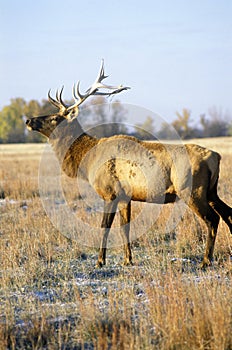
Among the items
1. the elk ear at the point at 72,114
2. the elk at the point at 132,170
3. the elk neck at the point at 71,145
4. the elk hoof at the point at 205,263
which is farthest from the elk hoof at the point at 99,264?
the elk ear at the point at 72,114

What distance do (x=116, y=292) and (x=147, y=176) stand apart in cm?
230

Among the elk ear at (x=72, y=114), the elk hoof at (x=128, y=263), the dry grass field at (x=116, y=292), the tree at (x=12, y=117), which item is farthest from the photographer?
the tree at (x=12, y=117)

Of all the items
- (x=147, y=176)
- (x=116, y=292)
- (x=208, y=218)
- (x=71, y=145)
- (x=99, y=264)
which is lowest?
(x=99, y=264)

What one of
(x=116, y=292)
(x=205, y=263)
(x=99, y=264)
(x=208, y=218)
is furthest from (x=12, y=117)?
(x=116, y=292)

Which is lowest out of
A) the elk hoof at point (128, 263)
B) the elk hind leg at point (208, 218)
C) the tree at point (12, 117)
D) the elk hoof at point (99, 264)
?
the tree at point (12, 117)

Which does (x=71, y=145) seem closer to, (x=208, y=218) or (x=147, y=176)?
(x=147, y=176)

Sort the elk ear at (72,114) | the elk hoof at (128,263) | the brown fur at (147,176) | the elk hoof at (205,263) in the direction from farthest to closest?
1. the elk ear at (72,114)
2. the elk hoof at (128,263)
3. the brown fur at (147,176)
4. the elk hoof at (205,263)

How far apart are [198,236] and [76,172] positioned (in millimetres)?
2330

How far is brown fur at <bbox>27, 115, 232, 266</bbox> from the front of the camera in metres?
6.82

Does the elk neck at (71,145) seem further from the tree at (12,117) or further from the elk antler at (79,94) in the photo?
the tree at (12,117)

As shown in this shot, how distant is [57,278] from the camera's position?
6262 millimetres

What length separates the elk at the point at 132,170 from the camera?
22.4ft

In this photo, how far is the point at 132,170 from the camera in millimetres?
7312

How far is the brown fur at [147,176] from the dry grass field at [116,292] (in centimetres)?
52
